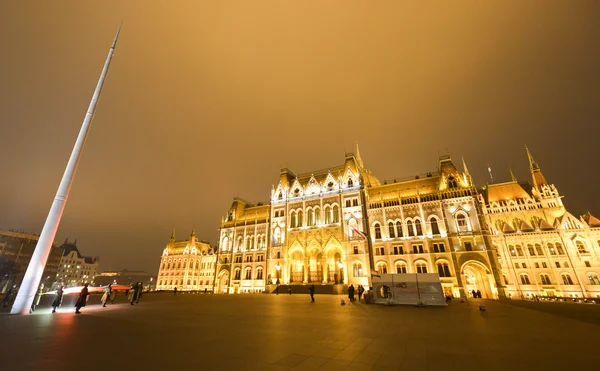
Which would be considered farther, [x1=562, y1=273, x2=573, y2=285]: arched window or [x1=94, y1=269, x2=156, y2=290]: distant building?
[x1=94, y1=269, x2=156, y2=290]: distant building

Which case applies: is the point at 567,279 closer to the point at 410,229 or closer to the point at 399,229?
the point at 410,229

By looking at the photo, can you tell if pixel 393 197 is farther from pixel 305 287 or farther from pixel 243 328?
pixel 243 328

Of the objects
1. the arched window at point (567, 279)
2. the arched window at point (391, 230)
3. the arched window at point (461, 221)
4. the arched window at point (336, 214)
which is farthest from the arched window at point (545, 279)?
the arched window at point (336, 214)

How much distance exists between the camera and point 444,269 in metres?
37.1

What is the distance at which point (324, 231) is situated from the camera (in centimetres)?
4481

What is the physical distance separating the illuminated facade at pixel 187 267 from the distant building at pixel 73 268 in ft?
190

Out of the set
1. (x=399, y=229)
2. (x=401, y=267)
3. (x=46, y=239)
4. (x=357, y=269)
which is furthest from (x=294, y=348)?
(x=399, y=229)

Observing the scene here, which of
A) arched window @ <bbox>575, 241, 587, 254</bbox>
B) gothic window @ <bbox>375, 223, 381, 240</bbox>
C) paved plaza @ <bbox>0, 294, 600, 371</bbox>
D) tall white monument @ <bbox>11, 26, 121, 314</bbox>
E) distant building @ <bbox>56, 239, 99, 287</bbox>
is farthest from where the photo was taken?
distant building @ <bbox>56, 239, 99, 287</bbox>

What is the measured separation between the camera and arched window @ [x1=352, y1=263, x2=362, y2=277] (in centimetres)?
4031

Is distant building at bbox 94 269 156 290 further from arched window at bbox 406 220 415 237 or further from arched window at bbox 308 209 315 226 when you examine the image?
arched window at bbox 406 220 415 237

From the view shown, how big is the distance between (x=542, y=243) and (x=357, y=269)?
39.6 m

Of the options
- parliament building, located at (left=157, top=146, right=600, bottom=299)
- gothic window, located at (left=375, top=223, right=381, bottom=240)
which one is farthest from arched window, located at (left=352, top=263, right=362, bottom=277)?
gothic window, located at (left=375, top=223, right=381, bottom=240)

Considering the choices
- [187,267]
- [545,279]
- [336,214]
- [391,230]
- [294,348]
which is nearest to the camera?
[294,348]

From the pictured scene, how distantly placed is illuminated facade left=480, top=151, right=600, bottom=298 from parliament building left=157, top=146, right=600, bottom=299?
161 millimetres
